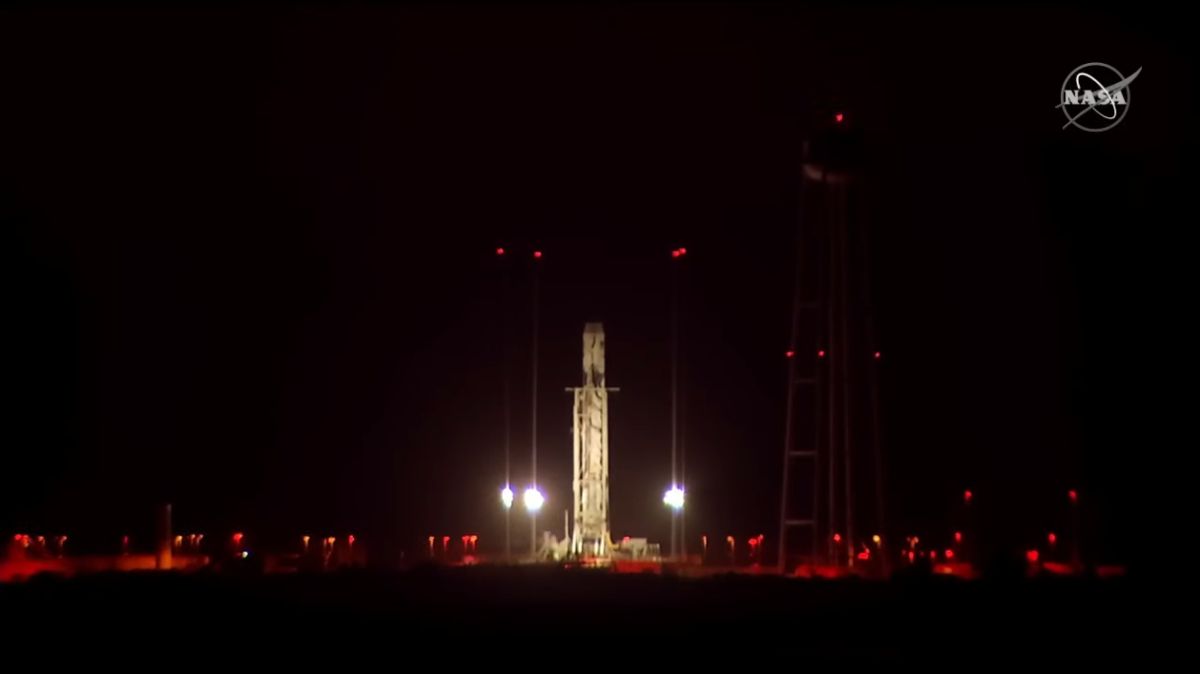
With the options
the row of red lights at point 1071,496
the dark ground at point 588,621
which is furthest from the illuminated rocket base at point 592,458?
the dark ground at point 588,621

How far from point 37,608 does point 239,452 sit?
1774 inches

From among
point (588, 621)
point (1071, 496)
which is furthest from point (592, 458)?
point (588, 621)

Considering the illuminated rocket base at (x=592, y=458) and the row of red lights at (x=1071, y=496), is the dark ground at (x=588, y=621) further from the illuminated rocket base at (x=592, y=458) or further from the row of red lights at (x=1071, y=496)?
the illuminated rocket base at (x=592, y=458)

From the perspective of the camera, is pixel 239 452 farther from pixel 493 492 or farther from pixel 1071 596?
pixel 1071 596

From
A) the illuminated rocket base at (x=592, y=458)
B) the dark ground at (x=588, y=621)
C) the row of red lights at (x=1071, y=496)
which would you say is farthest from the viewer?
the illuminated rocket base at (x=592, y=458)

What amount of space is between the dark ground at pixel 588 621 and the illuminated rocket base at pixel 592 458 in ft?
51.2

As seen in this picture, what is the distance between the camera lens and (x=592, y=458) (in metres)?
40.3

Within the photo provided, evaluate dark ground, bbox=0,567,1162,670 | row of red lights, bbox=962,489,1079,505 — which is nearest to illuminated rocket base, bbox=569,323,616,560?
row of red lights, bbox=962,489,1079,505

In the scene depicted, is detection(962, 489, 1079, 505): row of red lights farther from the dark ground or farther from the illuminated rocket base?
the dark ground

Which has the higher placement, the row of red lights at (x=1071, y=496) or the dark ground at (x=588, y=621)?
the row of red lights at (x=1071, y=496)

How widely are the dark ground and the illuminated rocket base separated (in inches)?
614

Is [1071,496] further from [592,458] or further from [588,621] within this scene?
[588,621]

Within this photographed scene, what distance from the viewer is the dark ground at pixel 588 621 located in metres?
17.8

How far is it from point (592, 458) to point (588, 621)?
2029 centimetres
